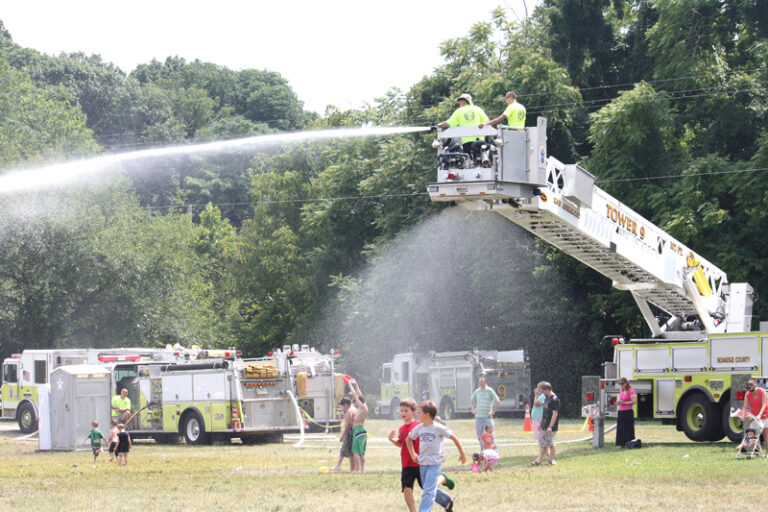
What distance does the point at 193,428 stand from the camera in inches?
992

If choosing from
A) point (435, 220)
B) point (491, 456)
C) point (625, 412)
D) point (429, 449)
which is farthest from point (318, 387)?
point (429, 449)

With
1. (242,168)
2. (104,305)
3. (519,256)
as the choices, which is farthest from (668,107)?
(242,168)

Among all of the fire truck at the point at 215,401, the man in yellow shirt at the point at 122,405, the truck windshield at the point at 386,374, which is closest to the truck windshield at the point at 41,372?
the fire truck at the point at 215,401

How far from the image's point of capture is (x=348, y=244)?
47031mm

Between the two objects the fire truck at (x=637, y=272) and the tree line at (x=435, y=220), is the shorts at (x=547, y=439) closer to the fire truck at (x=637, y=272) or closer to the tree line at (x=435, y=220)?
the fire truck at (x=637, y=272)

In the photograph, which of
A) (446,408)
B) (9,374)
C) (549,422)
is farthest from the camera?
(446,408)

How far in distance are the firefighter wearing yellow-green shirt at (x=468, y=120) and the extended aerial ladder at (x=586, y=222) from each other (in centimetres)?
Answer: 12

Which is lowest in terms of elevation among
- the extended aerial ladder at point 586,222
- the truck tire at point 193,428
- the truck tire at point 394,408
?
the truck tire at point 394,408

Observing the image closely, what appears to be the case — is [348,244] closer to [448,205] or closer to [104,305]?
[448,205]

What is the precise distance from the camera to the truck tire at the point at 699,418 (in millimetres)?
20109

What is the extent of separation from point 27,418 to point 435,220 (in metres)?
16.7

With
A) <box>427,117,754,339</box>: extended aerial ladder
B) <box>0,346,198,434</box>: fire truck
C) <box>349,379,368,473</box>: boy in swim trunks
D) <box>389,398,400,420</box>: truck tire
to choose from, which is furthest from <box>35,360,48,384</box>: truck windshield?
<box>427,117,754,339</box>: extended aerial ladder

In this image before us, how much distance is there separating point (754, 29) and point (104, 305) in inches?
1184

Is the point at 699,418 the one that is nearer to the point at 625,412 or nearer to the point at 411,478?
the point at 625,412
